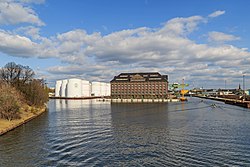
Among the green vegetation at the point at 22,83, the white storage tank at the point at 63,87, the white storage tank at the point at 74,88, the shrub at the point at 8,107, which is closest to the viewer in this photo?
the shrub at the point at 8,107

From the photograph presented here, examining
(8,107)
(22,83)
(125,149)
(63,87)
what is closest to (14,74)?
(22,83)

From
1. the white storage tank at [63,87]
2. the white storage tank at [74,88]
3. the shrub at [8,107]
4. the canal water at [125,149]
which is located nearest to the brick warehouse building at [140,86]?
the white storage tank at [74,88]

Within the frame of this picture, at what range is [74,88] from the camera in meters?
186

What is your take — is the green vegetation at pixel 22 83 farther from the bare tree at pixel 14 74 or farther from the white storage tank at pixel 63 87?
the white storage tank at pixel 63 87

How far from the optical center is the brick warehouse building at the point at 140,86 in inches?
6949

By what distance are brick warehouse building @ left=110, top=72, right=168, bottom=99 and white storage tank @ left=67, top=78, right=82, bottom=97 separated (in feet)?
85.0

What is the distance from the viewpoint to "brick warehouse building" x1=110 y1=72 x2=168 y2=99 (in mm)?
176500

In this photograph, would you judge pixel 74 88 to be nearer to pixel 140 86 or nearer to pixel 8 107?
pixel 140 86

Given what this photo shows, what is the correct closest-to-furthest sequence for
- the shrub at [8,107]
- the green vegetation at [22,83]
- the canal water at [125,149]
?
the canal water at [125,149] → the shrub at [8,107] → the green vegetation at [22,83]

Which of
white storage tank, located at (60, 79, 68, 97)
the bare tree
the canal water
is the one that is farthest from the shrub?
white storage tank, located at (60, 79, 68, 97)

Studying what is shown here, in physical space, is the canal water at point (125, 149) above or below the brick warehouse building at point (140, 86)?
below

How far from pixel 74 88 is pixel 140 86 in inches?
1972

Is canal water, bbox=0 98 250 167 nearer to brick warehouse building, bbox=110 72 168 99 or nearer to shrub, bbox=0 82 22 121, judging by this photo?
shrub, bbox=0 82 22 121

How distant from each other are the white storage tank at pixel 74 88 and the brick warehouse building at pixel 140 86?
2591cm
